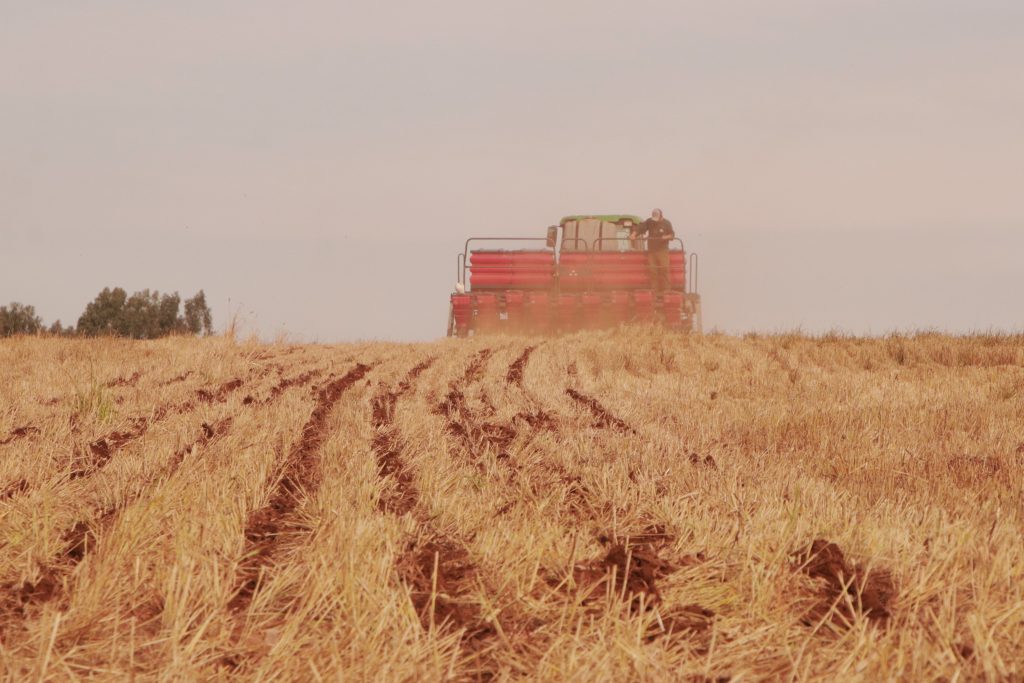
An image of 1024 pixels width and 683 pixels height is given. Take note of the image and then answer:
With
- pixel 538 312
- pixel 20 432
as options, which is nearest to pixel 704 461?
pixel 20 432

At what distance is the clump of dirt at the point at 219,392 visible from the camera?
9.27 metres

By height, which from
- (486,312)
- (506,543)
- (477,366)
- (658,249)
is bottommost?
(506,543)

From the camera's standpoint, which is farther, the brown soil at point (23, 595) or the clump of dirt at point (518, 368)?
the clump of dirt at point (518, 368)

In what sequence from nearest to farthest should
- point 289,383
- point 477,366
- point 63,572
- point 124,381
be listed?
point 63,572
point 289,383
point 124,381
point 477,366

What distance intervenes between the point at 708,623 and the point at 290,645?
1167 millimetres

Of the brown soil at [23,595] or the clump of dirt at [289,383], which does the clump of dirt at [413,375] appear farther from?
the brown soil at [23,595]

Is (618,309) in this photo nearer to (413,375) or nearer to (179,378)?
(413,375)

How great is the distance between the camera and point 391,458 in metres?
6.02

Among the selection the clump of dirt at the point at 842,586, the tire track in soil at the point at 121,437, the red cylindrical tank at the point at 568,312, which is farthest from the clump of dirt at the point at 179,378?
the red cylindrical tank at the point at 568,312

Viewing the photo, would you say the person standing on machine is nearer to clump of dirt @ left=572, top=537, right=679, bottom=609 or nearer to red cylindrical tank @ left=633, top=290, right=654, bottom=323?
red cylindrical tank @ left=633, top=290, right=654, bottom=323

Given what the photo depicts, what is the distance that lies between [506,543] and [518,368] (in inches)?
341

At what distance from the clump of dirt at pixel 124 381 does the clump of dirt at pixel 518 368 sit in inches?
143

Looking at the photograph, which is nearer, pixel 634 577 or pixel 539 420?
pixel 634 577

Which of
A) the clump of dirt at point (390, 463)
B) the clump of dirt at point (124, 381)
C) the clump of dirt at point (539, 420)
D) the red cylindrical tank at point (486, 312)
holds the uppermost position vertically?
the red cylindrical tank at point (486, 312)
